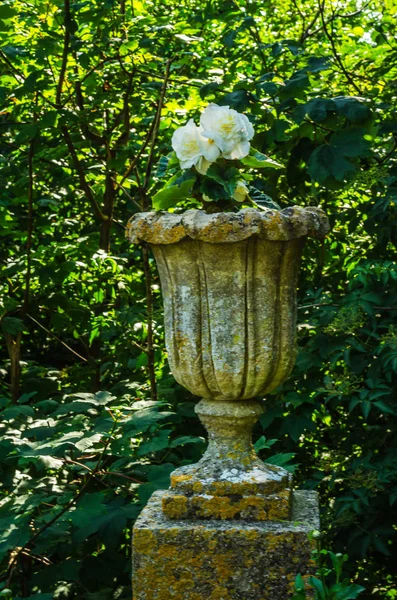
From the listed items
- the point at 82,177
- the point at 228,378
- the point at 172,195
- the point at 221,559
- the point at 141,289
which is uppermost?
the point at 82,177

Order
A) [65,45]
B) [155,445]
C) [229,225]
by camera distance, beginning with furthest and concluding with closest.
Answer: [65,45], [155,445], [229,225]

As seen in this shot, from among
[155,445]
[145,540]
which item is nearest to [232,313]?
[145,540]

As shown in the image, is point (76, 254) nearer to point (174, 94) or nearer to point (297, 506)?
point (174, 94)

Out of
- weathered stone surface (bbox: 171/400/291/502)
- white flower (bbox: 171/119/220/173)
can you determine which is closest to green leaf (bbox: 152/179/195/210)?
white flower (bbox: 171/119/220/173)

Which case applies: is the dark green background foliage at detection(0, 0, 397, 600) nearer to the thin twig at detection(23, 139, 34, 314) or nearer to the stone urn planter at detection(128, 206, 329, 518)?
the thin twig at detection(23, 139, 34, 314)

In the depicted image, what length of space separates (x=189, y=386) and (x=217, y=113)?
84cm

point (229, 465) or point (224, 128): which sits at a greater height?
point (224, 128)

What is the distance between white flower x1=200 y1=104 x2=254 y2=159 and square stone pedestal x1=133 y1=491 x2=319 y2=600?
114 centimetres

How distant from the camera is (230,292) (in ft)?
8.41

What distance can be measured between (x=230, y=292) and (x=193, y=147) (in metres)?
0.45

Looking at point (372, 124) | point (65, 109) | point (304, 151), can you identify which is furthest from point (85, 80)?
point (372, 124)

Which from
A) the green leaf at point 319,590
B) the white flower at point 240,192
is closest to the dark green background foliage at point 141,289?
the white flower at point 240,192

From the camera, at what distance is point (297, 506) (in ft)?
9.11

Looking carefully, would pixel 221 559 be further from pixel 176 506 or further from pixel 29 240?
pixel 29 240
